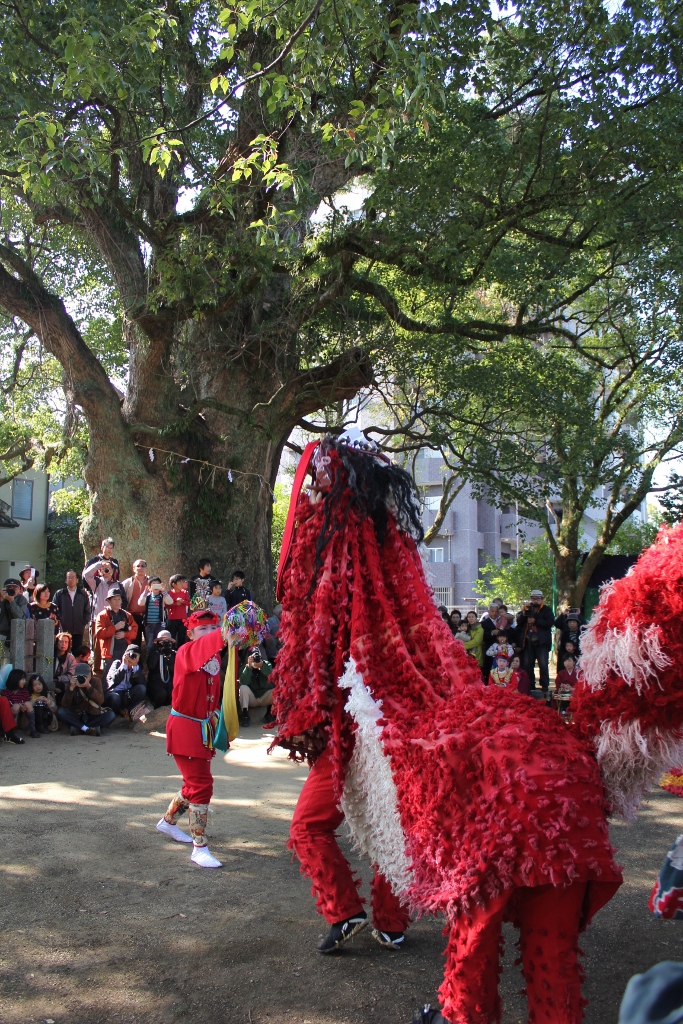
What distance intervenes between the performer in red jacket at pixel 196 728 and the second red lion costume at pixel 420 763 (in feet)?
5.01

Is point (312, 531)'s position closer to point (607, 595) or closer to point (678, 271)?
point (607, 595)

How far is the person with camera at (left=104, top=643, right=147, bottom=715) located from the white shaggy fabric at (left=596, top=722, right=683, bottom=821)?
786cm

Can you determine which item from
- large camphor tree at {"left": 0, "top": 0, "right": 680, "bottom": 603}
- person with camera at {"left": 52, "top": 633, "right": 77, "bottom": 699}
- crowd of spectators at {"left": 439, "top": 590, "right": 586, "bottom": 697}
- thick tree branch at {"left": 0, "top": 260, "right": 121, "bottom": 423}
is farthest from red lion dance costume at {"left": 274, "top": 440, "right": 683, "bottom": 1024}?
thick tree branch at {"left": 0, "top": 260, "right": 121, "bottom": 423}

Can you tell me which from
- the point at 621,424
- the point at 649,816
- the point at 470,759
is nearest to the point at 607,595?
the point at 470,759

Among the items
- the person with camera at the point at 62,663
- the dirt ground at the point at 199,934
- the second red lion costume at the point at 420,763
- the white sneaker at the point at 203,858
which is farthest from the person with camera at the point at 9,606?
the second red lion costume at the point at 420,763

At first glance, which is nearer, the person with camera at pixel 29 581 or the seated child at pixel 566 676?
the seated child at pixel 566 676

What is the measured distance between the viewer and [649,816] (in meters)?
6.57

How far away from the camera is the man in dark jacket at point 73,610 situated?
10.6 m

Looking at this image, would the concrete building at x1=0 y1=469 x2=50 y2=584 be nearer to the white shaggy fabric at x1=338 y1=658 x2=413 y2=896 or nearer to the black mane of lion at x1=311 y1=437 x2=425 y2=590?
the black mane of lion at x1=311 y1=437 x2=425 y2=590

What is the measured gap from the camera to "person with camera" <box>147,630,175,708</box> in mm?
10086

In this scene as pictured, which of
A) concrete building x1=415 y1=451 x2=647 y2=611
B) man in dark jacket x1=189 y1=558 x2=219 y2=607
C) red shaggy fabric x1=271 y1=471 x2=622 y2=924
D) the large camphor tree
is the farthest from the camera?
concrete building x1=415 y1=451 x2=647 y2=611

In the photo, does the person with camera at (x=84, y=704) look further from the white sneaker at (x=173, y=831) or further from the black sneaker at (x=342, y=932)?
the black sneaker at (x=342, y=932)

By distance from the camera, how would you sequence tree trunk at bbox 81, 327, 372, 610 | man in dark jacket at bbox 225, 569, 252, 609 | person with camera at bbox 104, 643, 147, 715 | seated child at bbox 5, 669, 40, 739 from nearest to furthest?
seated child at bbox 5, 669, 40, 739, person with camera at bbox 104, 643, 147, 715, man in dark jacket at bbox 225, 569, 252, 609, tree trunk at bbox 81, 327, 372, 610

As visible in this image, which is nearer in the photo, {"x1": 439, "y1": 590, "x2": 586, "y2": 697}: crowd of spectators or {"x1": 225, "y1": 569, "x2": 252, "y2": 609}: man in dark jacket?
{"x1": 225, "y1": 569, "x2": 252, "y2": 609}: man in dark jacket
